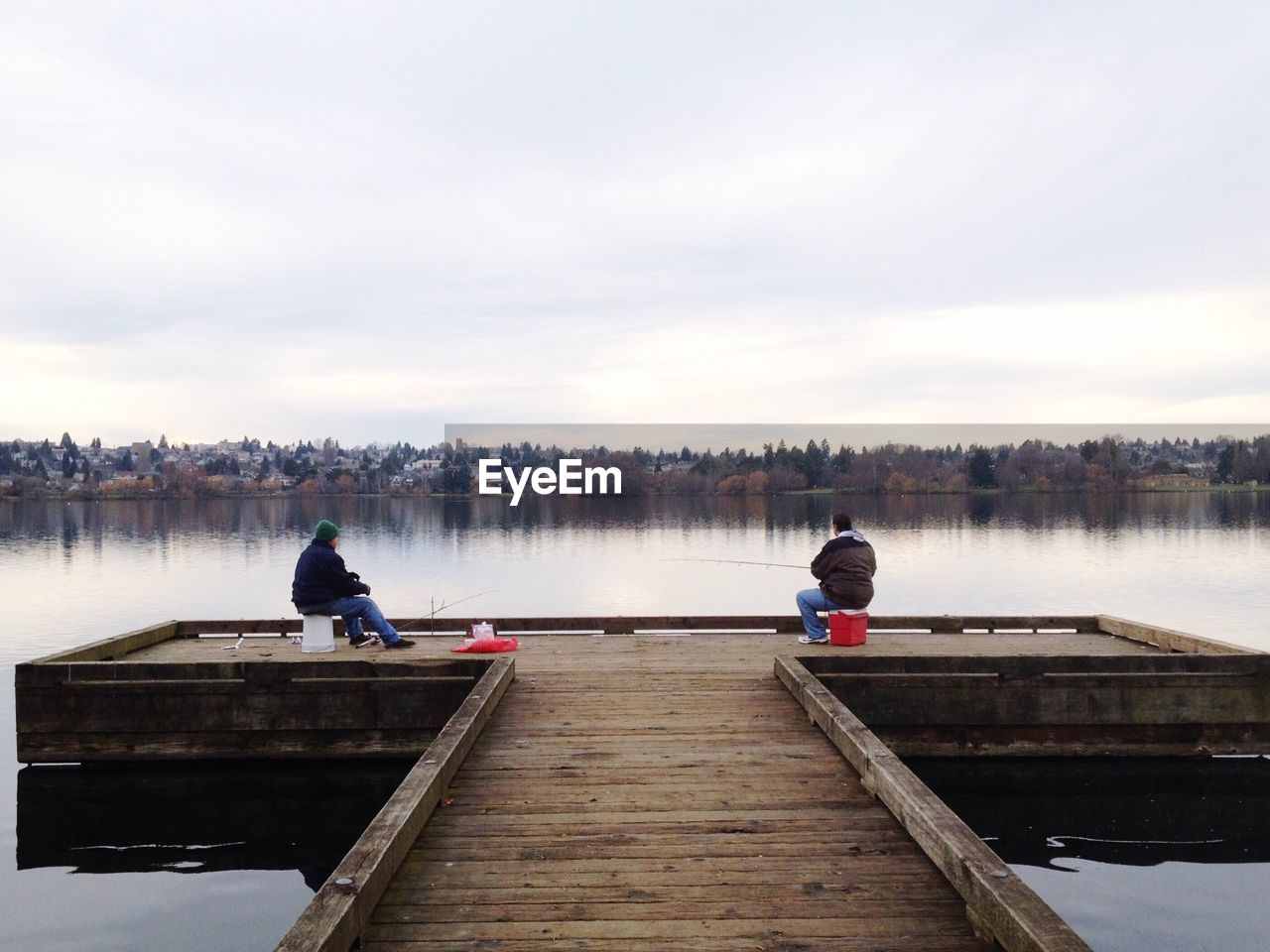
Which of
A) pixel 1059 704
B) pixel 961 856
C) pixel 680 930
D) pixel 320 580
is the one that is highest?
pixel 320 580

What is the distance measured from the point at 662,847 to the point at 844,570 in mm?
6209

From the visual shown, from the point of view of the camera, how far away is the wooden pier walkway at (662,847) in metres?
4.33

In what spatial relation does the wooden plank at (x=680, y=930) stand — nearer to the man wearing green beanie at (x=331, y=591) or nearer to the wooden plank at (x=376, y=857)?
the wooden plank at (x=376, y=857)

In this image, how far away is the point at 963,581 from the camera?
37.4 metres

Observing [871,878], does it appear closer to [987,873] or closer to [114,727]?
[987,873]

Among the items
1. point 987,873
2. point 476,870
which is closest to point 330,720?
point 476,870

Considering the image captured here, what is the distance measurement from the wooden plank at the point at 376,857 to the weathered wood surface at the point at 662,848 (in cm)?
11

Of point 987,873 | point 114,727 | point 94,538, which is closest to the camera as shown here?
point 987,873

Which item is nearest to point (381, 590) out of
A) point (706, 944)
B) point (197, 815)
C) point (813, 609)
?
point (197, 815)

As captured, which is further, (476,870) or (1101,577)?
(1101,577)

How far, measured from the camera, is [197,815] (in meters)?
9.83

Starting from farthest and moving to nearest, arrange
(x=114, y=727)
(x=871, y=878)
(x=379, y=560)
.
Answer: (x=379, y=560), (x=114, y=727), (x=871, y=878)

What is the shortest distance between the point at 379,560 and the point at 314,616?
38.9 meters

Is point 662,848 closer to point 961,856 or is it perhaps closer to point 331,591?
point 961,856
